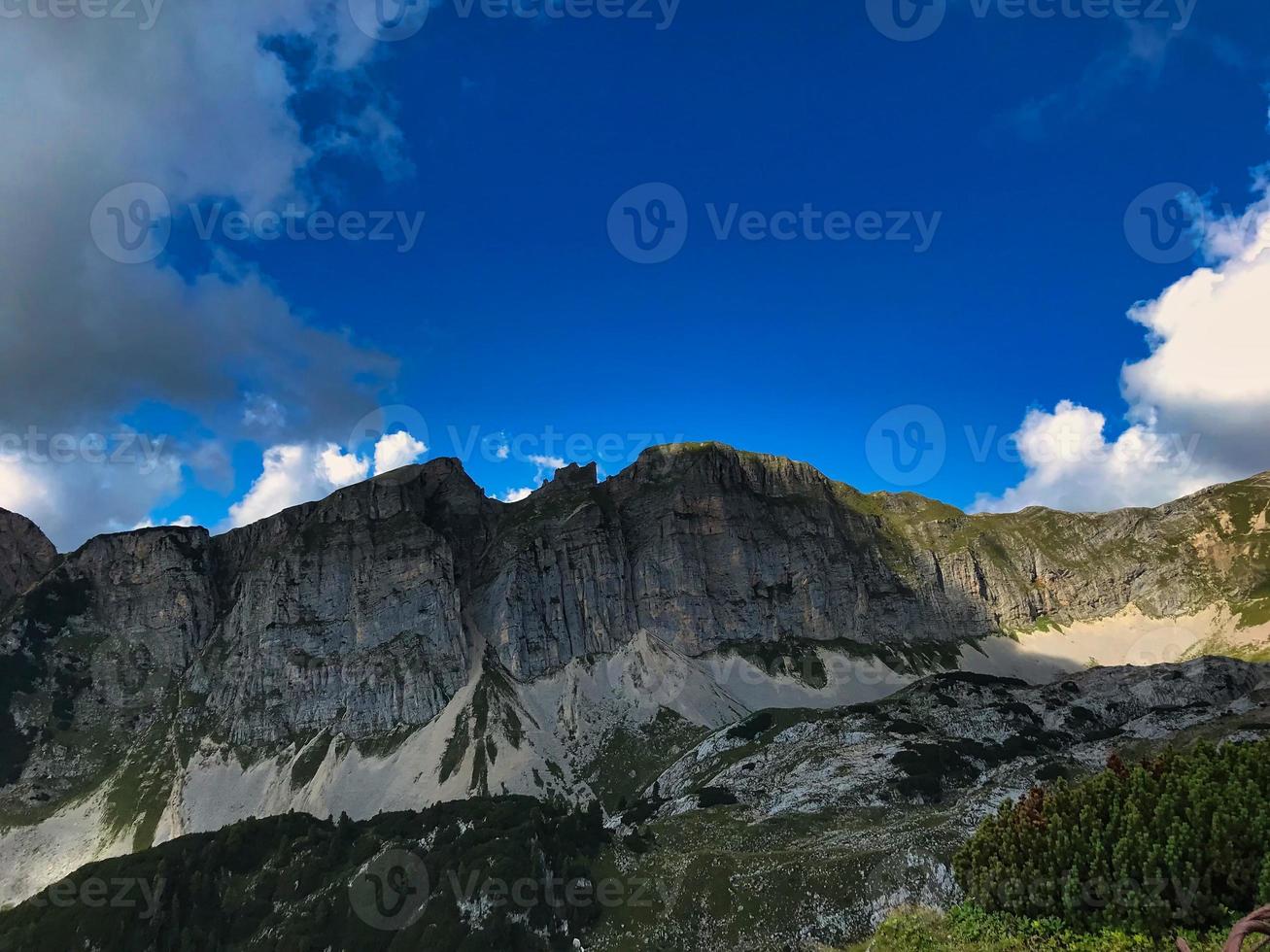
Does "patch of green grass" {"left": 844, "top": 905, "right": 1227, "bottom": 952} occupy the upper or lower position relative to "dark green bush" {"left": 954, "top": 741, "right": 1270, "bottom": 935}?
lower

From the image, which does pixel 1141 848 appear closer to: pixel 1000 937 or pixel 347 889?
pixel 1000 937

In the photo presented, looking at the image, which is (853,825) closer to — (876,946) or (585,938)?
(585,938)

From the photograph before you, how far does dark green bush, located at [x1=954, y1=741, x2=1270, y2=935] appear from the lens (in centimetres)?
2722

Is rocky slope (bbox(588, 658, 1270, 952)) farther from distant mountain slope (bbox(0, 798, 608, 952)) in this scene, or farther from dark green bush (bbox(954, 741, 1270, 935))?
dark green bush (bbox(954, 741, 1270, 935))

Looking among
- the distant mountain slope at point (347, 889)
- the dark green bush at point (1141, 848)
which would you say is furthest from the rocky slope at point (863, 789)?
the dark green bush at point (1141, 848)

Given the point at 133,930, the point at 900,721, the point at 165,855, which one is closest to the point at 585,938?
the point at 900,721

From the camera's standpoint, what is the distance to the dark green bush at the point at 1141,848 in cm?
2722

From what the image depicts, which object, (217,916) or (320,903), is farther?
(217,916)

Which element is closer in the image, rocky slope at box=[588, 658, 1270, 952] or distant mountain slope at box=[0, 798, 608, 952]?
rocky slope at box=[588, 658, 1270, 952]

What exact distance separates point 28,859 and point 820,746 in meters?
202

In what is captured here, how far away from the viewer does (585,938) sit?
85875 mm

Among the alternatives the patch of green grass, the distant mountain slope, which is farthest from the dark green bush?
the distant mountain slope

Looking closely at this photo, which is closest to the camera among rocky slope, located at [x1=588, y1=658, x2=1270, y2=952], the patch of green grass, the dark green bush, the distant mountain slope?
the patch of green grass

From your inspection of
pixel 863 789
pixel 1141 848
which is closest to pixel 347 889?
pixel 863 789
